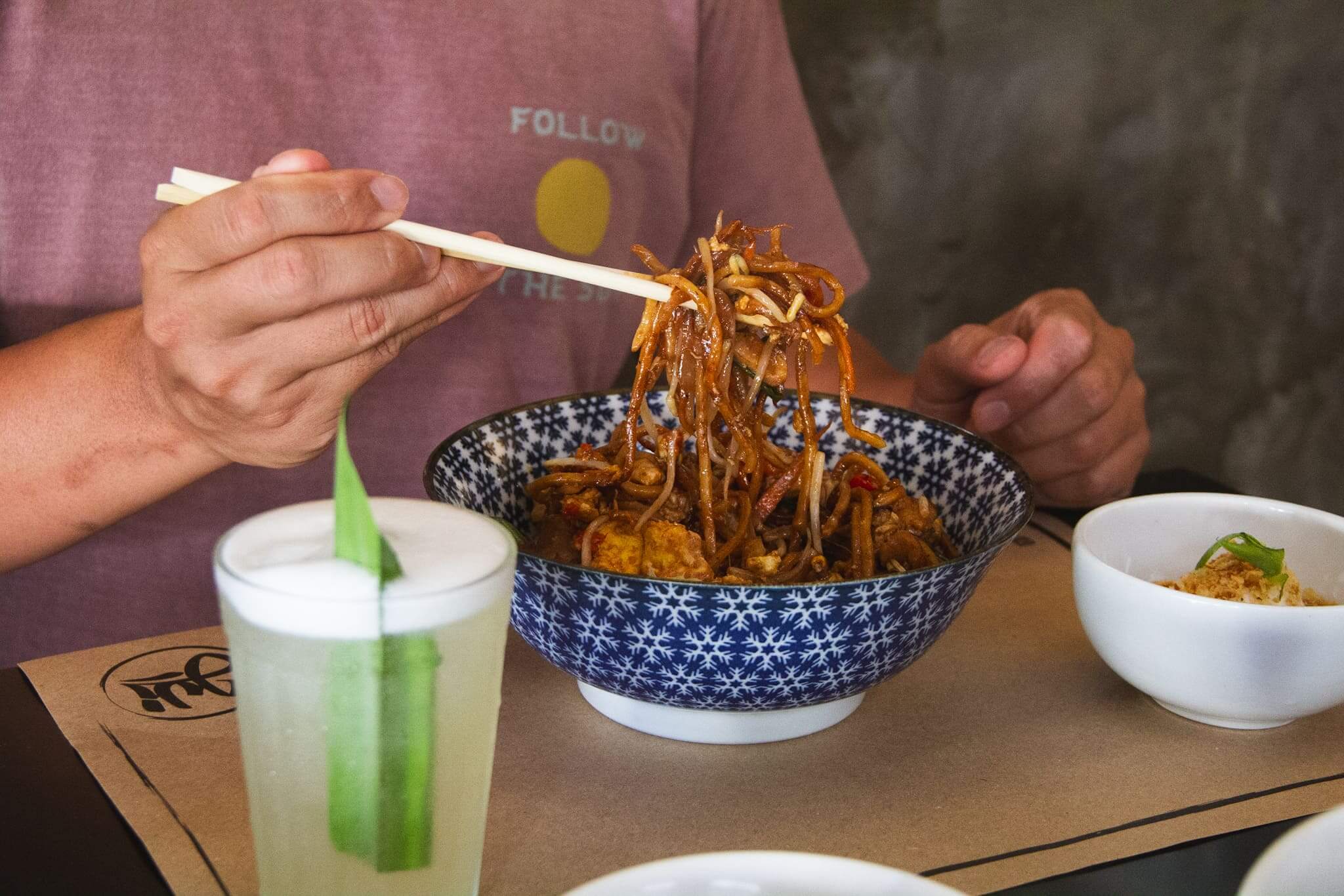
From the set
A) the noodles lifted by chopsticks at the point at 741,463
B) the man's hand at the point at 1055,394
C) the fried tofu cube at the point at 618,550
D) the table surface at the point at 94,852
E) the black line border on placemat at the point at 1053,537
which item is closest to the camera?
the table surface at the point at 94,852

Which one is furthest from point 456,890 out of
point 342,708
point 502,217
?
point 502,217

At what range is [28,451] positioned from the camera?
124cm

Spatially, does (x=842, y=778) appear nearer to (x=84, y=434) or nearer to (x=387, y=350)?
(x=387, y=350)

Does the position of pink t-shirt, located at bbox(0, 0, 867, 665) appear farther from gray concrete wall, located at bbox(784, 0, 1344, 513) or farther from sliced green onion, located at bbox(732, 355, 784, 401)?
gray concrete wall, located at bbox(784, 0, 1344, 513)

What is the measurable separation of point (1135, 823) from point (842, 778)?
8.9 inches

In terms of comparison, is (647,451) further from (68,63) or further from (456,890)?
(68,63)

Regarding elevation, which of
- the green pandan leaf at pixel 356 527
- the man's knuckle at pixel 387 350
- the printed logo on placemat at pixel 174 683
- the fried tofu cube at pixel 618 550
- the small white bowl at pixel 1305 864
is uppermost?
the green pandan leaf at pixel 356 527

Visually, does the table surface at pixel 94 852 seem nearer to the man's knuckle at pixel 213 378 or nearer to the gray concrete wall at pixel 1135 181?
the man's knuckle at pixel 213 378

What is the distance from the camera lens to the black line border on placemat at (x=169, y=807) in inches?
30.4

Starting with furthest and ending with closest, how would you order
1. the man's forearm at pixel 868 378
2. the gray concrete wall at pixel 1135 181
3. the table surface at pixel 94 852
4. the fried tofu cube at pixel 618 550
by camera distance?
the gray concrete wall at pixel 1135 181
the man's forearm at pixel 868 378
the fried tofu cube at pixel 618 550
the table surface at pixel 94 852

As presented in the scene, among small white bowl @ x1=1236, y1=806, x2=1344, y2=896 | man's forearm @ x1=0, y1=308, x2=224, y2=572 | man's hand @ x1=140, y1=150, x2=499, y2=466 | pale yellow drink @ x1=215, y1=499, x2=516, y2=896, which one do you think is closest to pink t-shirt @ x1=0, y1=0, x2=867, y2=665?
man's forearm @ x1=0, y1=308, x2=224, y2=572

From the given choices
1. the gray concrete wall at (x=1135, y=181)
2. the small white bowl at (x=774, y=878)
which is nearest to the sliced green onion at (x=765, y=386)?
the small white bowl at (x=774, y=878)

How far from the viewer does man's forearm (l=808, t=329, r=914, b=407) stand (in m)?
1.96

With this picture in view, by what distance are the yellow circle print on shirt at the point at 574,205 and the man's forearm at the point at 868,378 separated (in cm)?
44
